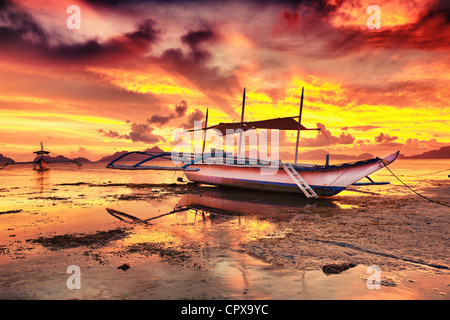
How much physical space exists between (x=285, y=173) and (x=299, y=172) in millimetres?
943

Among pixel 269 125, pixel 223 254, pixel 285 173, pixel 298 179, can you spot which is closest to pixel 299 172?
pixel 298 179

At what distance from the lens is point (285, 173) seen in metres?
17.9

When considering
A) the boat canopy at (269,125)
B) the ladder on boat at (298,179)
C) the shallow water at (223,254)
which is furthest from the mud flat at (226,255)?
the boat canopy at (269,125)

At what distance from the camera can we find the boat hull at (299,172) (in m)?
15.4

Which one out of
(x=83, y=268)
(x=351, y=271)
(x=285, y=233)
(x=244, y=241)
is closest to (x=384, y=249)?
(x=351, y=271)

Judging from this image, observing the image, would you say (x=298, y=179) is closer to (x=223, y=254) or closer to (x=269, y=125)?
(x=269, y=125)

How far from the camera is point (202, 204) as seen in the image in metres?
15.1

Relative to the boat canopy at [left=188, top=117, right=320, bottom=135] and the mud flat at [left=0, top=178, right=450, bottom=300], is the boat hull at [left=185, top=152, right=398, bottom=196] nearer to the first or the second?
the mud flat at [left=0, top=178, right=450, bottom=300]

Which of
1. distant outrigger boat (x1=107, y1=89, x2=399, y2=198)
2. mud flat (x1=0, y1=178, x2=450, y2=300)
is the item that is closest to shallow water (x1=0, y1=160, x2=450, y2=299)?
mud flat (x1=0, y1=178, x2=450, y2=300)

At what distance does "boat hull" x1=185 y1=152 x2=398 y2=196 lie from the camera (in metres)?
15.4

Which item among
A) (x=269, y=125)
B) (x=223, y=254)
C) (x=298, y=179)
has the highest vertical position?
(x=269, y=125)
